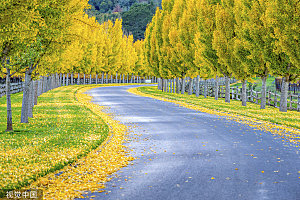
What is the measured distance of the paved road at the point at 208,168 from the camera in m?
7.37

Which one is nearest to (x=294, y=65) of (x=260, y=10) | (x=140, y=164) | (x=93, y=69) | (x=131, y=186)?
(x=260, y=10)

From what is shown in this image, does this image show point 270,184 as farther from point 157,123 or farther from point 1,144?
point 157,123

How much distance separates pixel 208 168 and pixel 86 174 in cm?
285

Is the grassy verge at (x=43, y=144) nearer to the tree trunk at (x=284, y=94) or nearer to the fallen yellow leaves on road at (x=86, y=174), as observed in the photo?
the fallen yellow leaves on road at (x=86, y=174)

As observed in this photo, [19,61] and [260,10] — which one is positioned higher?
[260,10]

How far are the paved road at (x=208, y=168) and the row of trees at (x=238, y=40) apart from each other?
35.6 ft

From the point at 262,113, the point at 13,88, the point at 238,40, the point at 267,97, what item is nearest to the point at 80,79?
the point at 13,88

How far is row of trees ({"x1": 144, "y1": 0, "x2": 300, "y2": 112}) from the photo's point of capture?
2392 cm

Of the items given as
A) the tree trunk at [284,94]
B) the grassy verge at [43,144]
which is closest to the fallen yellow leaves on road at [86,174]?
the grassy verge at [43,144]

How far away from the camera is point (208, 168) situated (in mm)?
9320

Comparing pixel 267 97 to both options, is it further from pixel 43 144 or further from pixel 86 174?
pixel 86 174

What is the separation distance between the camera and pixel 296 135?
15.3 m

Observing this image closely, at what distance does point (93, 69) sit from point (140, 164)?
6690cm

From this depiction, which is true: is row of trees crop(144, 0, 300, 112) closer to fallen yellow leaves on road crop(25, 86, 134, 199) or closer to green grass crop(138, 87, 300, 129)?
green grass crop(138, 87, 300, 129)
